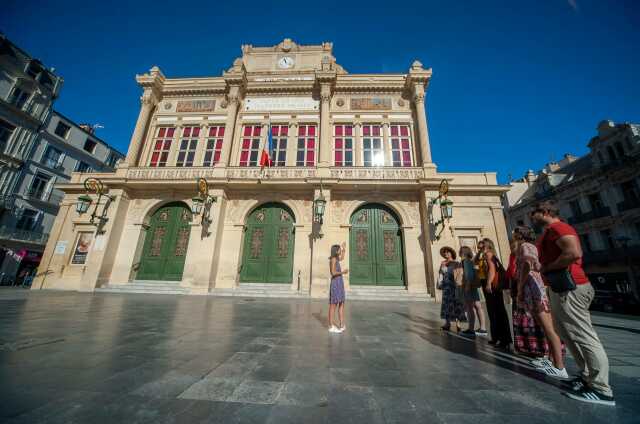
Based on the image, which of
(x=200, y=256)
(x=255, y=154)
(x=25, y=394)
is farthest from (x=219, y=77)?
(x=25, y=394)

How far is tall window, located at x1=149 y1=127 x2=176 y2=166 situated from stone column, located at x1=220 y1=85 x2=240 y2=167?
4149 mm

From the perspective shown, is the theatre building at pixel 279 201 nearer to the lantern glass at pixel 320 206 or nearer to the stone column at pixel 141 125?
the stone column at pixel 141 125

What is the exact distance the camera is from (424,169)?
12773mm

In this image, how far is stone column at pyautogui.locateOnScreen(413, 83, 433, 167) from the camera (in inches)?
524

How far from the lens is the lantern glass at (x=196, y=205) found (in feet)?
37.7

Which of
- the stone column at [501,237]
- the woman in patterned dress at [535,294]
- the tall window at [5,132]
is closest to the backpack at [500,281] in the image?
the woman in patterned dress at [535,294]

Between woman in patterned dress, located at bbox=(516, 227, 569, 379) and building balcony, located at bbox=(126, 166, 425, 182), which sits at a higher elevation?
building balcony, located at bbox=(126, 166, 425, 182)

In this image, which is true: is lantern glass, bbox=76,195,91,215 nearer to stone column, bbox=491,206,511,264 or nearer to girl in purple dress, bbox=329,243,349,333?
girl in purple dress, bbox=329,243,349,333

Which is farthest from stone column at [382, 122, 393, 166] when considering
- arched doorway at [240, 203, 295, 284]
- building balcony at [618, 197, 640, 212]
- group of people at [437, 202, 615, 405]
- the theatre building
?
building balcony at [618, 197, 640, 212]

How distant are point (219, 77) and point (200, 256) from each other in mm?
12961

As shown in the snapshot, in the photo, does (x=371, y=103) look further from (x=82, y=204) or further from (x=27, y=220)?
(x=27, y=220)

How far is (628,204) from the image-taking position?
17.8 m

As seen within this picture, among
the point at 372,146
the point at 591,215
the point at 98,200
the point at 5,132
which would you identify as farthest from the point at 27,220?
the point at 591,215

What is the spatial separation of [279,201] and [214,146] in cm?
633
